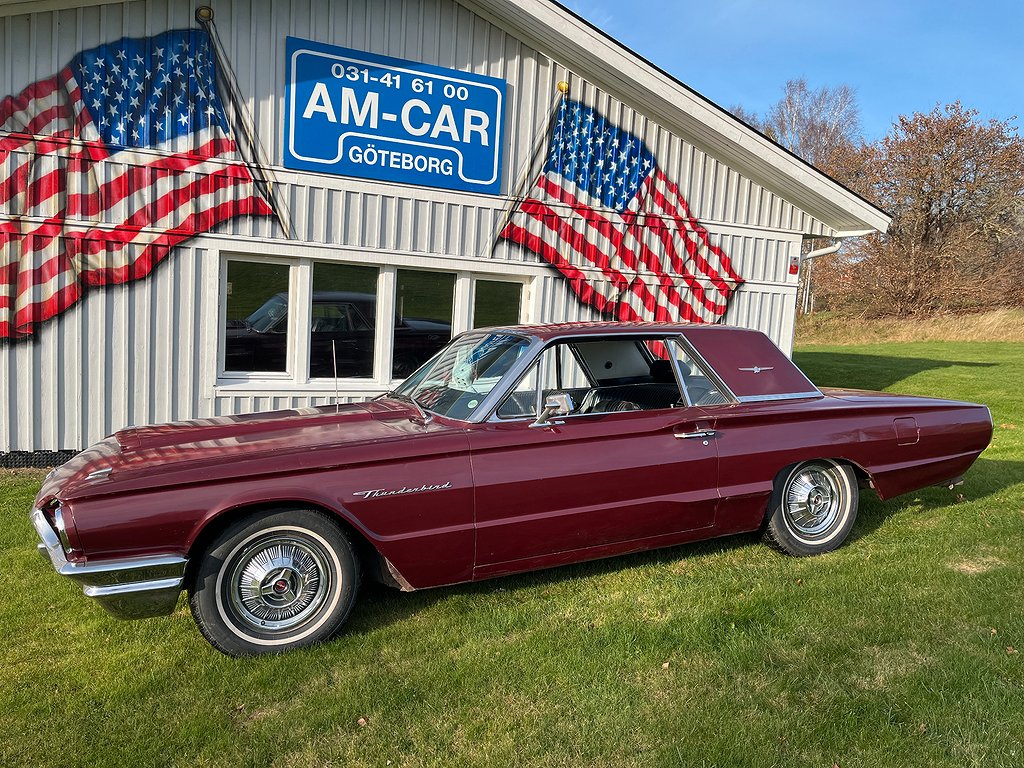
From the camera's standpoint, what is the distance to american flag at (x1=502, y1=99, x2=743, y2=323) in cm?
877

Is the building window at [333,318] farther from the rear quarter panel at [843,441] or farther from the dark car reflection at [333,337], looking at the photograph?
the rear quarter panel at [843,441]

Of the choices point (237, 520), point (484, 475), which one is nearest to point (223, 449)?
point (237, 520)

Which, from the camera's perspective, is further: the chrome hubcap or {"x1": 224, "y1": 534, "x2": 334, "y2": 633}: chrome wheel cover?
the chrome hubcap

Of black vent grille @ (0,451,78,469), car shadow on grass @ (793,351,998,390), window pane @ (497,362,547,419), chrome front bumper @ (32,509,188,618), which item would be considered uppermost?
window pane @ (497,362,547,419)

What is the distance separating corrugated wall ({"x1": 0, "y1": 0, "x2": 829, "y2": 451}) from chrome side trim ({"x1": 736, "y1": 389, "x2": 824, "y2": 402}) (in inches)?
169

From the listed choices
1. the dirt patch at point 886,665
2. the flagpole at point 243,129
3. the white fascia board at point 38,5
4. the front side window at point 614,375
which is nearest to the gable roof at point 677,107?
the flagpole at point 243,129

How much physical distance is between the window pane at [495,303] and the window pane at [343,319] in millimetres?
1255

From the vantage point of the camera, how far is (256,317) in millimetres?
7578

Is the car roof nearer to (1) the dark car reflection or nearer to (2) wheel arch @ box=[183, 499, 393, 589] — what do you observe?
(2) wheel arch @ box=[183, 499, 393, 589]

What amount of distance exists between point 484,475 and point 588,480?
613 mm

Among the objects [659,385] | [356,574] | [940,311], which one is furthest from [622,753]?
[940,311]

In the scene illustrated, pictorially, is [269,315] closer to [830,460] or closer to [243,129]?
[243,129]

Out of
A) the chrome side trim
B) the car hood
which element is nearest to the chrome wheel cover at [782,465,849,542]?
the chrome side trim

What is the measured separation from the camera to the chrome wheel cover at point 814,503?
4.79m
